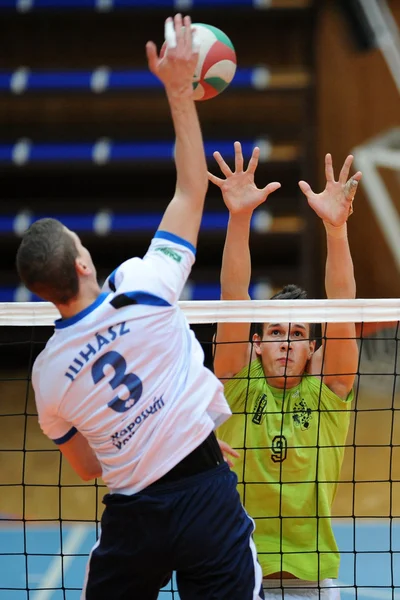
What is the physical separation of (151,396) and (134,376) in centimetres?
7

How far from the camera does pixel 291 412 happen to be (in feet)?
10.4

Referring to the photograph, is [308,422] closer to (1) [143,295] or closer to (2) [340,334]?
(2) [340,334]

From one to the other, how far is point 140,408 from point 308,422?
1.01 m

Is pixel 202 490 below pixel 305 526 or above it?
above

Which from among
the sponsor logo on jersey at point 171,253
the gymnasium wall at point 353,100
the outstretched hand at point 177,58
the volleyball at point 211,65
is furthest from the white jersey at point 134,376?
the gymnasium wall at point 353,100

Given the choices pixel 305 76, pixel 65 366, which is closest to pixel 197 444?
pixel 65 366

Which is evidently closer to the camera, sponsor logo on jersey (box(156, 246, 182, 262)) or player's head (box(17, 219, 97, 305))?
player's head (box(17, 219, 97, 305))

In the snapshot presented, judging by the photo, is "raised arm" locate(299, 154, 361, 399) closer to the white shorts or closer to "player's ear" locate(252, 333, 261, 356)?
"player's ear" locate(252, 333, 261, 356)

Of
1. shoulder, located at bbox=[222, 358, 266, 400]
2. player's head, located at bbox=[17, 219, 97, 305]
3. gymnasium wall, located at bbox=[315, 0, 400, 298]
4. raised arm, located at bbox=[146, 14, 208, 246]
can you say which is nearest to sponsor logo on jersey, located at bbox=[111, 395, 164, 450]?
player's head, located at bbox=[17, 219, 97, 305]

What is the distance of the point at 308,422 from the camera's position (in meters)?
3.14

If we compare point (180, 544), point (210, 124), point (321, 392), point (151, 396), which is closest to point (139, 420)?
point (151, 396)

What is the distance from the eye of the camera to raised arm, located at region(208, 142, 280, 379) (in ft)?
10.4

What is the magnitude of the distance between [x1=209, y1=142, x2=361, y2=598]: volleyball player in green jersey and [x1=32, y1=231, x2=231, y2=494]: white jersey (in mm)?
765

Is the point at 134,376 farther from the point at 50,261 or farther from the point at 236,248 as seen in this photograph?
the point at 236,248
